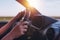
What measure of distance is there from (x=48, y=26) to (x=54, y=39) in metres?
0.14

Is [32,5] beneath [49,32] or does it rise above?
above

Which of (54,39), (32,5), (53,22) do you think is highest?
(32,5)

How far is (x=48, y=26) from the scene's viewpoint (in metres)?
2.04

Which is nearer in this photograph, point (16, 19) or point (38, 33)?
point (38, 33)

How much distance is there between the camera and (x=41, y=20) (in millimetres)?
2068

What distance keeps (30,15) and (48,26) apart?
23 centimetres

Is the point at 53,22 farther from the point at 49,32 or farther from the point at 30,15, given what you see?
the point at 30,15

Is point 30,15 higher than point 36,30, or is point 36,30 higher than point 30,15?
point 30,15

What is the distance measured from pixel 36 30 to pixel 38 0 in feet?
1.01

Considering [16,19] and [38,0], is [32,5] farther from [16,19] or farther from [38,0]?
[16,19]

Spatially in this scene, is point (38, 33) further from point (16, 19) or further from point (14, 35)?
point (16, 19)

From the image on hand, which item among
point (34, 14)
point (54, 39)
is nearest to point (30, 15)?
point (34, 14)

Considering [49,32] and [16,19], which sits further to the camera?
[16,19]

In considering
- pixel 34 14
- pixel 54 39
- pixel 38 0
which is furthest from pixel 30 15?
pixel 54 39
